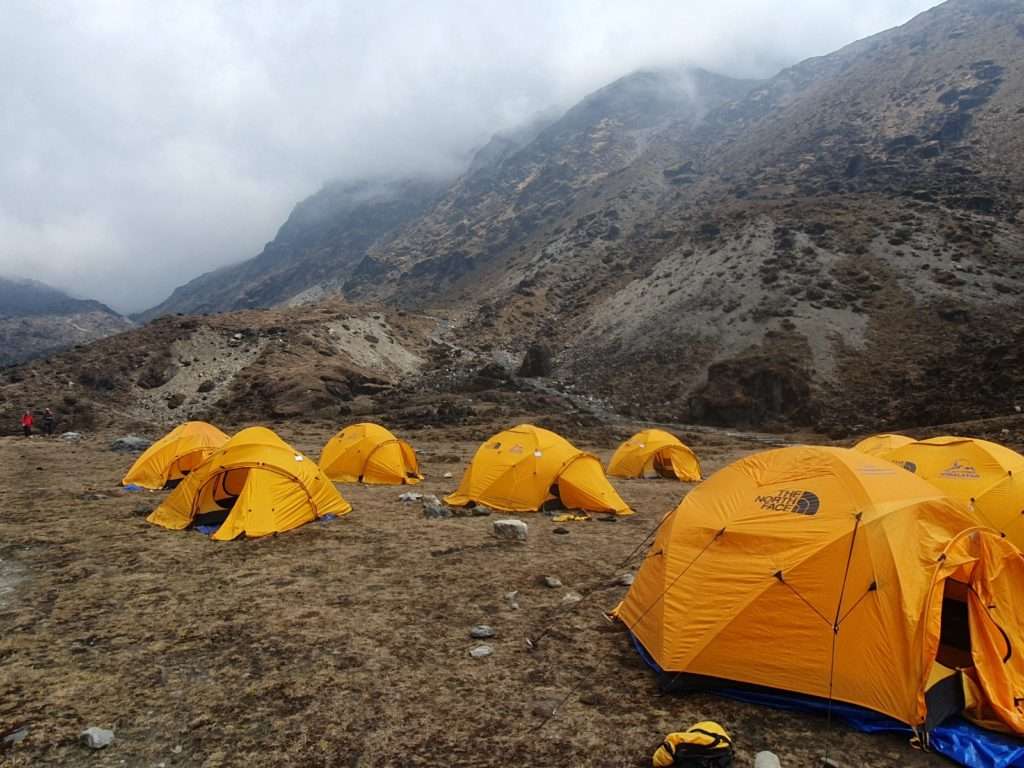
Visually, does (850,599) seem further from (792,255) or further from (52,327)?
(52,327)

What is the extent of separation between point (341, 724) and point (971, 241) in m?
56.6

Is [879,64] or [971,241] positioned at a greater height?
[879,64]

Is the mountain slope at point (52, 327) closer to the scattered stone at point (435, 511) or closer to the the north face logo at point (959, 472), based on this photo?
the scattered stone at point (435, 511)

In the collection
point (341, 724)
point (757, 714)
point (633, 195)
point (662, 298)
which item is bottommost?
point (757, 714)

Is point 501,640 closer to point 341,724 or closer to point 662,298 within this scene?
point 341,724

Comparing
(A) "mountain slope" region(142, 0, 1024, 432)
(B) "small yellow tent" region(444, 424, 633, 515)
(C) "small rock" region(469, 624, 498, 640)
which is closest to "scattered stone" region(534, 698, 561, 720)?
(C) "small rock" region(469, 624, 498, 640)

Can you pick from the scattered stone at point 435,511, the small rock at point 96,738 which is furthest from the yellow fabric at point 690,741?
the scattered stone at point 435,511

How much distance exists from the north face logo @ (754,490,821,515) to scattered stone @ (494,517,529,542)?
5666mm

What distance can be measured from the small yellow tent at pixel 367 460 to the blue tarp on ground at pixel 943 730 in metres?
14.2

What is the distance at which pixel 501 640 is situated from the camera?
6863 millimetres

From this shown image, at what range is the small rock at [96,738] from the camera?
15.5ft

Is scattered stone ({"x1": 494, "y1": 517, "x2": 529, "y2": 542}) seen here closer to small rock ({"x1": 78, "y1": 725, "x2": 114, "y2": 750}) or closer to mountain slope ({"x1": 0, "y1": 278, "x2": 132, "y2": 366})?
small rock ({"x1": 78, "y1": 725, "x2": 114, "y2": 750})

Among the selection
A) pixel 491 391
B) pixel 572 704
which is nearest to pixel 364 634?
pixel 572 704

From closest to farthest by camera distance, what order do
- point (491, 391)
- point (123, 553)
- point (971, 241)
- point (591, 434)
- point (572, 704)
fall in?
1. point (572, 704)
2. point (123, 553)
3. point (591, 434)
4. point (491, 391)
5. point (971, 241)
